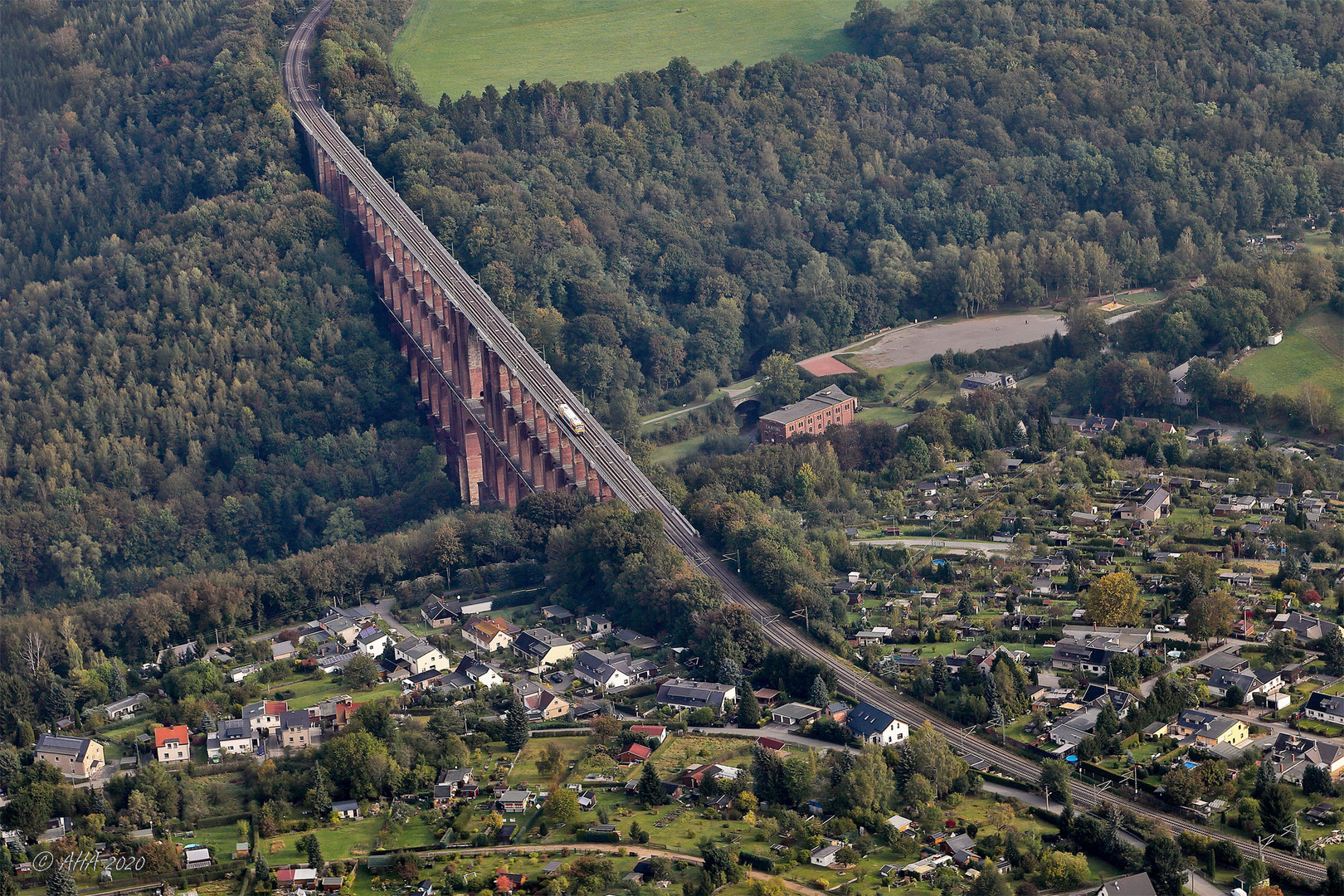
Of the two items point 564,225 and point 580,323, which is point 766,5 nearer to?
point 564,225

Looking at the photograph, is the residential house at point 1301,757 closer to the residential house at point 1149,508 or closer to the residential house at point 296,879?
the residential house at point 1149,508

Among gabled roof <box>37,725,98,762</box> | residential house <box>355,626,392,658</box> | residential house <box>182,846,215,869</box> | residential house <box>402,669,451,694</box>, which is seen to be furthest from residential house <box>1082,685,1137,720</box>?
gabled roof <box>37,725,98,762</box>

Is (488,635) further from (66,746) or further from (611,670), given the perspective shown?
(66,746)

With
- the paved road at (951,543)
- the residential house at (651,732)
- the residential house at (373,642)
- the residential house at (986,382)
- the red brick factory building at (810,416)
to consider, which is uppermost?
the residential house at (986,382)

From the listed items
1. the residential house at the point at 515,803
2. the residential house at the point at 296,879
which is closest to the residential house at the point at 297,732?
the residential house at the point at 515,803

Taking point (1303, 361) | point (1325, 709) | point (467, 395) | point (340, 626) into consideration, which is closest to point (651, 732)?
point (340, 626)

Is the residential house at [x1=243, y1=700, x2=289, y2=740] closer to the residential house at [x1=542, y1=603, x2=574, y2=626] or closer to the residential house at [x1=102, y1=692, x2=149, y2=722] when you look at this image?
the residential house at [x1=102, y1=692, x2=149, y2=722]
